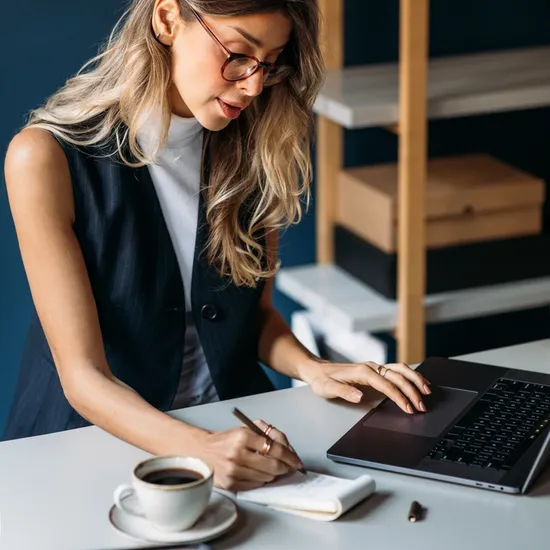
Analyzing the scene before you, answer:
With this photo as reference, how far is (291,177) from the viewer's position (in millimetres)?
1744

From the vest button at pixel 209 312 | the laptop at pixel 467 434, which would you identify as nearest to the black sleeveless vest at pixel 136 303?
the vest button at pixel 209 312

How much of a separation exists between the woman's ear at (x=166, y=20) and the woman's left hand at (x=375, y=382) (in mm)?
533

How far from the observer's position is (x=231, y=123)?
5.69 feet

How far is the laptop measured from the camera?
125 centimetres

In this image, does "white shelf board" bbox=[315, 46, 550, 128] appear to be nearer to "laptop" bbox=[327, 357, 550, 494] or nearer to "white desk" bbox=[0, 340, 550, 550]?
"laptop" bbox=[327, 357, 550, 494]

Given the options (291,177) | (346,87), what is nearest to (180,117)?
(291,177)

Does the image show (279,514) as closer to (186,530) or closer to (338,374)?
(186,530)

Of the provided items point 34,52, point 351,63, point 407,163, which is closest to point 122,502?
point 407,163

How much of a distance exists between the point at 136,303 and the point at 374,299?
0.98 m

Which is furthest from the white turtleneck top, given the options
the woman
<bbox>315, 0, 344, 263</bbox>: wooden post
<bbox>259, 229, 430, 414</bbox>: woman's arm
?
<bbox>315, 0, 344, 263</bbox>: wooden post

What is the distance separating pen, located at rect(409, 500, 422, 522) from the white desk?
0.01 metres

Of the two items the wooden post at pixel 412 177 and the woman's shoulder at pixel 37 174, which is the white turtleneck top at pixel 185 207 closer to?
the woman's shoulder at pixel 37 174

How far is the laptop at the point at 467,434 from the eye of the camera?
49.0 inches

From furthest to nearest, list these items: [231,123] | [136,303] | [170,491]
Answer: [231,123]
[136,303]
[170,491]
